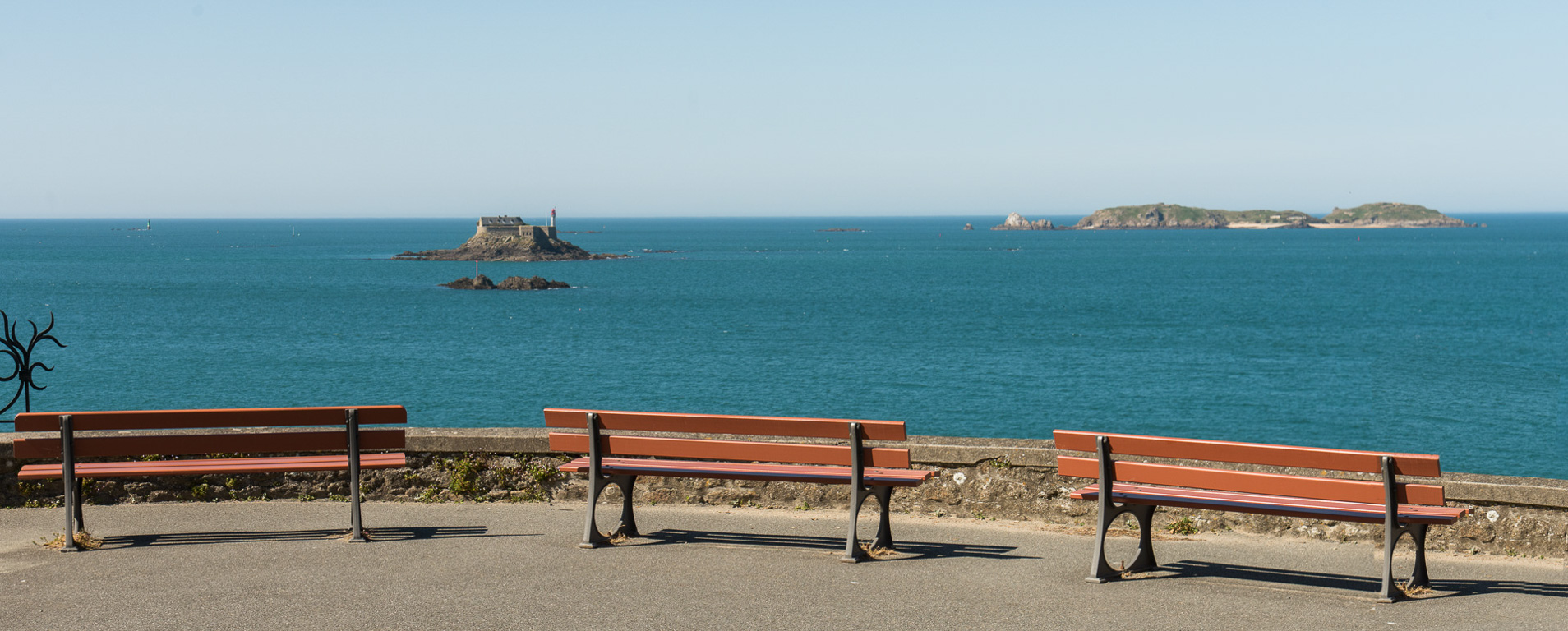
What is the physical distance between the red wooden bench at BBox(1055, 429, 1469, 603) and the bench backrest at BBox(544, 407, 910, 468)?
1.00m

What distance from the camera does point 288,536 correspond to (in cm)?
741

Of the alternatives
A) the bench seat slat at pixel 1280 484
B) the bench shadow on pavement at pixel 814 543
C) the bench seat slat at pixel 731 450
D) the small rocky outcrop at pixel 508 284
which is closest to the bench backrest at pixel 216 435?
the bench seat slat at pixel 731 450

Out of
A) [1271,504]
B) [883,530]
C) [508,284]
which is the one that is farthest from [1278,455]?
[508,284]

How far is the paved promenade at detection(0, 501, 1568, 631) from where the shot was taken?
5785 millimetres

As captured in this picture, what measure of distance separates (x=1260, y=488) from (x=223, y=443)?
18.9 ft

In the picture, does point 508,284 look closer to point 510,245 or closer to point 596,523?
point 510,245

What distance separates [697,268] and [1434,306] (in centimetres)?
7430

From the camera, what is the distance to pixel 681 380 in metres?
51.8

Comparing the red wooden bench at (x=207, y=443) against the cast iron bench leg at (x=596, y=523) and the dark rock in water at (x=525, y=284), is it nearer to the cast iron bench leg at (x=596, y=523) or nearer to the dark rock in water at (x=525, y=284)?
the cast iron bench leg at (x=596, y=523)

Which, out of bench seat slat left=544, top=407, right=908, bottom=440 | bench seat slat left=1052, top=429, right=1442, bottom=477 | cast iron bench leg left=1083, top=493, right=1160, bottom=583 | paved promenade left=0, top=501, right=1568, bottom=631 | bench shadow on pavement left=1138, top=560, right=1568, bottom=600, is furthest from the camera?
bench seat slat left=544, top=407, right=908, bottom=440

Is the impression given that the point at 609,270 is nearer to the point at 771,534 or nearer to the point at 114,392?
the point at 114,392

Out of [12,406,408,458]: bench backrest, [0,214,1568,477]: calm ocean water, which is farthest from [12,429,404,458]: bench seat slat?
[0,214,1568,477]: calm ocean water

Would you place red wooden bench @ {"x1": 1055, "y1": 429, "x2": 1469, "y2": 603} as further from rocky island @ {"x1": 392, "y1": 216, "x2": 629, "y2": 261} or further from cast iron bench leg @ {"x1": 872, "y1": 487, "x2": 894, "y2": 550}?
rocky island @ {"x1": 392, "y1": 216, "x2": 629, "y2": 261}

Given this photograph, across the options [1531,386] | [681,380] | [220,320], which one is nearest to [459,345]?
[681,380]
